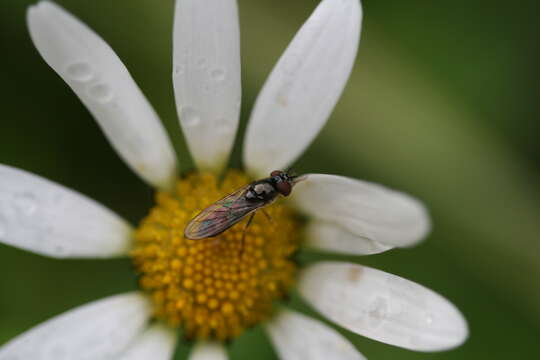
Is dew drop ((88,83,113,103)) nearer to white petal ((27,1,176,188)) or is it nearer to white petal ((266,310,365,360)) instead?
white petal ((27,1,176,188))

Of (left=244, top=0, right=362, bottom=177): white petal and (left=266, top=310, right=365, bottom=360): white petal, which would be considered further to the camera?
(left=266, top=310, right=365, bottom=360): white petal

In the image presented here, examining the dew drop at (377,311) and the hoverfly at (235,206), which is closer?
the dew drop at (377,311)

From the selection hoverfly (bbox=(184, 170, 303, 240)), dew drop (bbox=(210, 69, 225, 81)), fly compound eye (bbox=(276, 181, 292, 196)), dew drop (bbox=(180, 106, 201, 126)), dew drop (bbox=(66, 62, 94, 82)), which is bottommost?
fly compound eye (bbox=(276, 181, 292, 196))

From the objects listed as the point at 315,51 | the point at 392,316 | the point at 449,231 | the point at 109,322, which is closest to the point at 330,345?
the point at 392,316

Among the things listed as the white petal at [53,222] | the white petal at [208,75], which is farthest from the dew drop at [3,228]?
the white petal at [208,75]

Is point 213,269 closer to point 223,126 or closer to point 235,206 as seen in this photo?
point 235,206

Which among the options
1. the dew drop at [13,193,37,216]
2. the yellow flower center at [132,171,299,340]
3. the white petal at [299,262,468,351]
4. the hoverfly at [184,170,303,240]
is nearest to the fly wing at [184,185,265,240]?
the hoverfly at [184,170,303,240]

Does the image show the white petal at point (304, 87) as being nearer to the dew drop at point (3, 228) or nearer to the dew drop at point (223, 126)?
the dew drop at point (223, 126)
